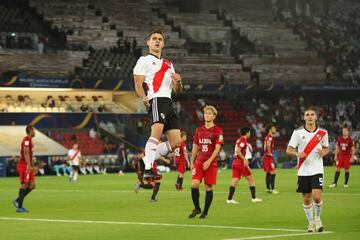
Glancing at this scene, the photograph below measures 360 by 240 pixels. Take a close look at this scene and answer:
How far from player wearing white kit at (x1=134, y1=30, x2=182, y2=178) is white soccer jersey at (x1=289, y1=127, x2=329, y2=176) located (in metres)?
3.73

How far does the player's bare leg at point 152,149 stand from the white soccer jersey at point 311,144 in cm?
380

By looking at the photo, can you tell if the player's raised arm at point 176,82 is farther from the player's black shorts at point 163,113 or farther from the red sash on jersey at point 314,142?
the red sash on jersey at point 314,142

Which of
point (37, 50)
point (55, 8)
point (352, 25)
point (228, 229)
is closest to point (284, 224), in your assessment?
point (228, 229)

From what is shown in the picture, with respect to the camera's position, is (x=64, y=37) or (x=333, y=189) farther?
(x=64, y=37)

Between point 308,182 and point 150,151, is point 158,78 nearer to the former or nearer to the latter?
point 150,151

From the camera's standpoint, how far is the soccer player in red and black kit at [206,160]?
21250mm

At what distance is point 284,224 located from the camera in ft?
63.5

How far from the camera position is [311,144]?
17000 millimetres

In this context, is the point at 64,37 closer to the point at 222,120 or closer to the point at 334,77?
the point at 222,120

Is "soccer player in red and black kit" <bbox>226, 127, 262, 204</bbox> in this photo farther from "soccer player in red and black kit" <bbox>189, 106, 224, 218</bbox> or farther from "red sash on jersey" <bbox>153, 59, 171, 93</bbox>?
"red sash on jersey" <bbox>153, 59, 171, 93</bbox>

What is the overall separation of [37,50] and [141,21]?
40.9 ft

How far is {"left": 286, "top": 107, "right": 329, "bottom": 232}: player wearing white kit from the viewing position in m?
17.0

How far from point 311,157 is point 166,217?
591 cm

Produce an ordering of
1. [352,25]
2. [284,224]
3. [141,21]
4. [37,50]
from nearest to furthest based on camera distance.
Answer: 1. [284,224]
2. [37,50]
3. [141,21]
4. [352,25]
